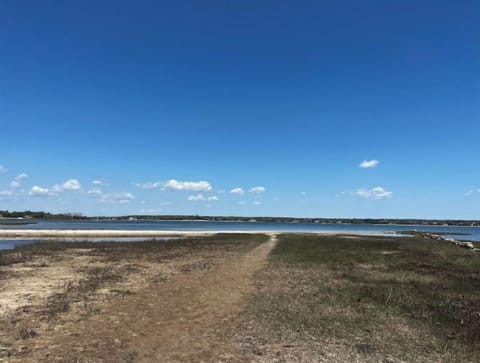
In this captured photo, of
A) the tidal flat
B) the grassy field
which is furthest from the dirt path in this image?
the grassy field

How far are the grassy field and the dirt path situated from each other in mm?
915

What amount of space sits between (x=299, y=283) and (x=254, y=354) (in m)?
10.1

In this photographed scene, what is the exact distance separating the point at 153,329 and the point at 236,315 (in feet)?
9.08

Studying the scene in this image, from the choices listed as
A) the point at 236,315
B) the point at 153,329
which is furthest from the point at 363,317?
the point at 153,329

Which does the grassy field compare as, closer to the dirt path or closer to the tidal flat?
the tidal flat

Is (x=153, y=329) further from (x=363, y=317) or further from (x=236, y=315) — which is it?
(x=363, y=317)

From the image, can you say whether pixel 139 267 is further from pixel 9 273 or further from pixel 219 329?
pixel 219 329

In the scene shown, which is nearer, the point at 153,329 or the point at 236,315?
the point at 153,329

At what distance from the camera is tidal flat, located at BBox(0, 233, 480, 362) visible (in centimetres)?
942

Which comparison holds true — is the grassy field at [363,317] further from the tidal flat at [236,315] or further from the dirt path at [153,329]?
the dirt path at [153,329]

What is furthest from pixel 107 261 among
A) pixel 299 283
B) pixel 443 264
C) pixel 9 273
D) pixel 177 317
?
pixel 443 264

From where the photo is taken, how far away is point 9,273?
2108cm

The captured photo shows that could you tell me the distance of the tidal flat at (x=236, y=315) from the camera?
30.9 feet

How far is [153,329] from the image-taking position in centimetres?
1107
